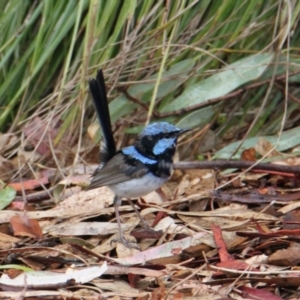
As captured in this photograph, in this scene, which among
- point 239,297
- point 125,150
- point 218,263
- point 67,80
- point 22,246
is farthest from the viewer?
point 67,80

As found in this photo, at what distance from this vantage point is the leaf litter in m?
3.26

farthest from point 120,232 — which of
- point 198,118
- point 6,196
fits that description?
point 198,118

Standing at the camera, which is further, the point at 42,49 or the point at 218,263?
the point at 42,49

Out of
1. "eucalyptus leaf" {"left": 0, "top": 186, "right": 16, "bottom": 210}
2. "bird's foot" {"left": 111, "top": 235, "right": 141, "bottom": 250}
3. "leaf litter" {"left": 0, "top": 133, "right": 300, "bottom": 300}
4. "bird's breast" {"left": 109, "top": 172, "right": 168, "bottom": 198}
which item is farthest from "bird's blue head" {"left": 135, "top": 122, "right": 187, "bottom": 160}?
"eucalyptus leaf" {"left": 0, "top": 186, "right": 16, "bottom": 210}

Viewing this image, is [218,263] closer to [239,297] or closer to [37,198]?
[239,297]

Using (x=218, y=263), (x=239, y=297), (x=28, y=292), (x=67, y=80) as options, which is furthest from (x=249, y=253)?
(x=67, y=80)

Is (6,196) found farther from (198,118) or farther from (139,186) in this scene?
(198,118)

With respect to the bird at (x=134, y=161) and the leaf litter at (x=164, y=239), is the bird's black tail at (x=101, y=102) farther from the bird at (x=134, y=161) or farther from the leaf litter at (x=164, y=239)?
the leaf litter at (x=164, y=239)

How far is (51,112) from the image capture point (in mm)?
4527

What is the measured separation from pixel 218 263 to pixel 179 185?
43.9 inches

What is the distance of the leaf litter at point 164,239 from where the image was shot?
10.7 ft

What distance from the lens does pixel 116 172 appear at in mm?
4074

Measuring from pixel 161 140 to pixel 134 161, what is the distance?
0.17 metres

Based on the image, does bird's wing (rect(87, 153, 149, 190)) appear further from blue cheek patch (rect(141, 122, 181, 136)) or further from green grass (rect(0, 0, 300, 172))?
green grass (rect(0, 0, 300, 172))
